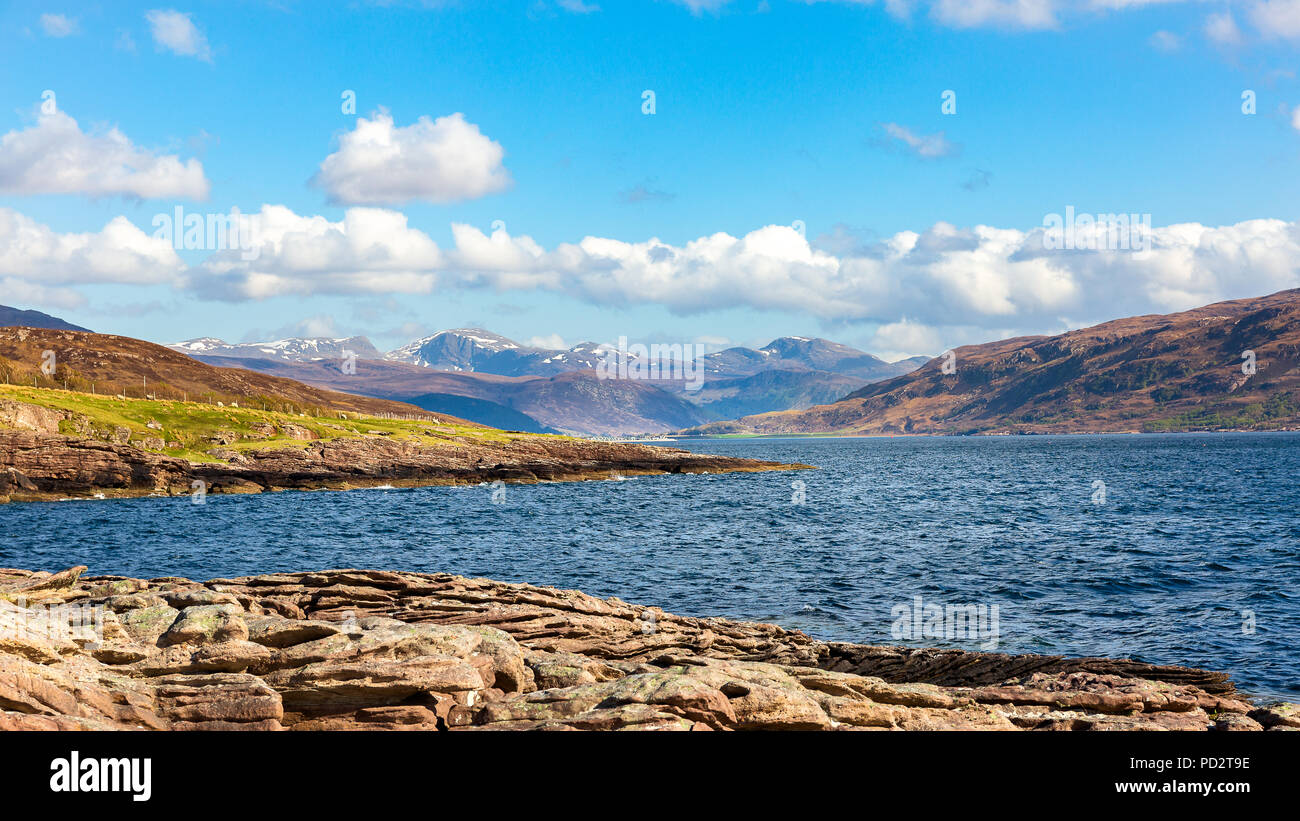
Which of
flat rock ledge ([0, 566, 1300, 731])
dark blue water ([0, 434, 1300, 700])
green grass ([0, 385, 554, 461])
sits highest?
green grass ([0, 385, 554, 461])

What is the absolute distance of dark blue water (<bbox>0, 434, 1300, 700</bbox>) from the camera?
120 ft

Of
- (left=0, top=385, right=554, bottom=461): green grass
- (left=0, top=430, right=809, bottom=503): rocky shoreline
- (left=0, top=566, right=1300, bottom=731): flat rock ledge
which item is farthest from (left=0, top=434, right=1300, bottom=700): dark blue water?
(left=0, top=385, right=554, bottom=461): green grass

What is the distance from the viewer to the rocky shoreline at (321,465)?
359ft

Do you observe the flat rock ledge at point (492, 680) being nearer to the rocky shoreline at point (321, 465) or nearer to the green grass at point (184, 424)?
the rocky shoreline at point (321, 465)

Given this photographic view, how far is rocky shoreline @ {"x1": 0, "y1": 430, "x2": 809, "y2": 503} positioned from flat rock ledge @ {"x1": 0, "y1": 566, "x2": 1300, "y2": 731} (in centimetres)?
9643

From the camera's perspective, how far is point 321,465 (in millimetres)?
137125

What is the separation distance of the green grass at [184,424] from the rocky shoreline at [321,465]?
16.3ft

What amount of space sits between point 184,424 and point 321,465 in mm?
25538

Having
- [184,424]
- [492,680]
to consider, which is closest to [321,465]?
[184,424]

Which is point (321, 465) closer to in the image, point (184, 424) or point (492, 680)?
point (184, 424)

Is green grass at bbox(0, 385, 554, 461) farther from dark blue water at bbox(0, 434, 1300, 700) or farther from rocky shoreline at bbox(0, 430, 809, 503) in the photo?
dark blue water at bbox(0, 434, 1300, 700)
